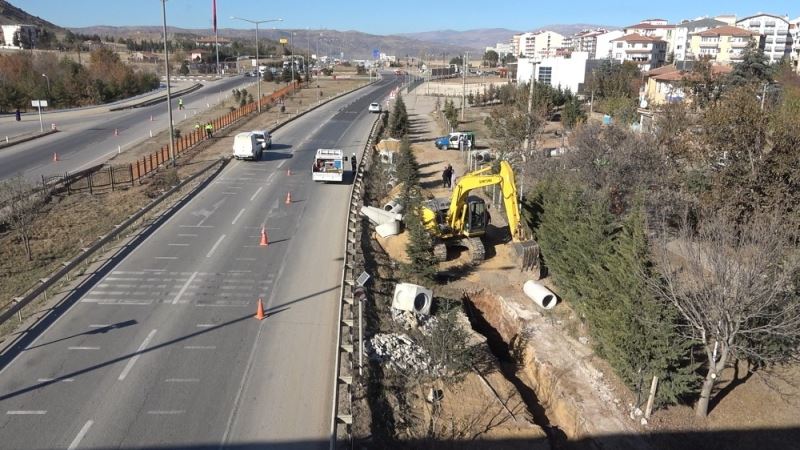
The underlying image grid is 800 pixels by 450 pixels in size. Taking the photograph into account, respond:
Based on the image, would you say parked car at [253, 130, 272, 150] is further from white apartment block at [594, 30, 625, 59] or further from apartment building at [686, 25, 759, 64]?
white apartment block at [594, 30, 625, 59]

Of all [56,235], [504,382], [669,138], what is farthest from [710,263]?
[56,235]

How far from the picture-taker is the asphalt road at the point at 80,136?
3688cm

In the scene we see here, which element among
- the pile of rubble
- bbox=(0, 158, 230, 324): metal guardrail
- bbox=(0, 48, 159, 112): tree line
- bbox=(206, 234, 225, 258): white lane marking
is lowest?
the pile of rubble

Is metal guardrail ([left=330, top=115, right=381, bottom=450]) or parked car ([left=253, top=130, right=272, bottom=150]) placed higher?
parked car ([left=253, top=130, right=272, bottom=150])

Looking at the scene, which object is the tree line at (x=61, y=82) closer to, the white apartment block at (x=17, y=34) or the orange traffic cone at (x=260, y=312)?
the orange traffic cone at (x=260, y=312)

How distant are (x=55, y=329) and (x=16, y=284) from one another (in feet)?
20.0

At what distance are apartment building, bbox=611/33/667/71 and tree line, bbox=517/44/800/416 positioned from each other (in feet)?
370

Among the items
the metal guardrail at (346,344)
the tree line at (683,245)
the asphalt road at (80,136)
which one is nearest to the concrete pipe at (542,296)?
the tree line at (683,245)

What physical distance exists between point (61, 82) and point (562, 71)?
73118mm

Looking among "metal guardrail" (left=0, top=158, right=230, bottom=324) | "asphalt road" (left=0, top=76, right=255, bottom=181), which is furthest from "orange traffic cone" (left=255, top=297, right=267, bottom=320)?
"asphalt road" (left=0, top=76, right=255, bottom=181)

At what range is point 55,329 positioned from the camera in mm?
14961

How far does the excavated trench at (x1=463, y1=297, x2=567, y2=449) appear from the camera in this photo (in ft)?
48.0

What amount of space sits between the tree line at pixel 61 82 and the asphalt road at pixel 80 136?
734 cm

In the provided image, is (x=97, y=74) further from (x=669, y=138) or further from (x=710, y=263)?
(x=710, y=263)
